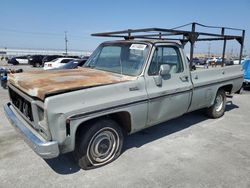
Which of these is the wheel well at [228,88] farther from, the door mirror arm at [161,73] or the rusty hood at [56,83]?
the rusty hood at [56,83]

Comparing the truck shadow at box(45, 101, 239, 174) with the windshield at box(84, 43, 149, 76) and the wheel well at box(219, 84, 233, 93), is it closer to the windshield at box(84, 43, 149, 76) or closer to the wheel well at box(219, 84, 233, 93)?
the wheel well at box(219, 84, 233, 93)

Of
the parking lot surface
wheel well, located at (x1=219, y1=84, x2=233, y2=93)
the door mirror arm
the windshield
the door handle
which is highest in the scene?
the windshield

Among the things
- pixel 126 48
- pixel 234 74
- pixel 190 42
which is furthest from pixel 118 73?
pixel 234 74

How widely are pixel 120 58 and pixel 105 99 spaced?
138cm

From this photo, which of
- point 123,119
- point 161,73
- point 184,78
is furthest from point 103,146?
point 184,78

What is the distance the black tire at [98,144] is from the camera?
335 centimetres

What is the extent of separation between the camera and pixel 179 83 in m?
4.49

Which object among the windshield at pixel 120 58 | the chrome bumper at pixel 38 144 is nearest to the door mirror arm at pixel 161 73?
the windshield at pixel 120 58

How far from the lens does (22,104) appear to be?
3.67 metres

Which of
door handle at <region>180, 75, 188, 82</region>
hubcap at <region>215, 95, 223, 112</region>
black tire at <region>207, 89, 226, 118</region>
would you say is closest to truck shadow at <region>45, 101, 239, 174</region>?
black tire at <region>207, 89, 226, 118</region>

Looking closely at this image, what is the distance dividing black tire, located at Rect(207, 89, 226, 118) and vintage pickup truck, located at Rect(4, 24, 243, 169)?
957 mm

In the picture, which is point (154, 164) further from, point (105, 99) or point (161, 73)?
point (161, 73)

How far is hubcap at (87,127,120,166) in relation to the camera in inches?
137

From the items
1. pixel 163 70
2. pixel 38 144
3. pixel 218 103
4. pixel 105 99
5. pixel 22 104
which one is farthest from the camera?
pixel 218 103
